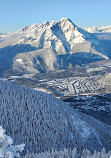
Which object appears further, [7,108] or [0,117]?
[7,108]

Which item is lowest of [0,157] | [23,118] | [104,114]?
[104,114]

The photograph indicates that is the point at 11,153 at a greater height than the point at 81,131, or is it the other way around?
the point at 11,153

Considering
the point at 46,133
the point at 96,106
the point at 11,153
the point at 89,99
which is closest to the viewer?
the point at 11,153

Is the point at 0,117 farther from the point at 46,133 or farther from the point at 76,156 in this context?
the point at 76,156

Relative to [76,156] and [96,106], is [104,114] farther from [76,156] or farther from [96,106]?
[76,156]

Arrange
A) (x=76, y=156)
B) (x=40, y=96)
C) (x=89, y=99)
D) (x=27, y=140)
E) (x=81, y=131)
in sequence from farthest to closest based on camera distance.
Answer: (x=89, y=99)
(x=40, y=96)
(x=81, y=131)
(x=27, y=140)
(x=76, y=156)

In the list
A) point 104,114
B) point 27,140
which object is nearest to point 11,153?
point 27,140

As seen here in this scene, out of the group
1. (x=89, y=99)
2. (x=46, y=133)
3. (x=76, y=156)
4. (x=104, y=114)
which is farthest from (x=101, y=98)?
(x=76, y=156)
